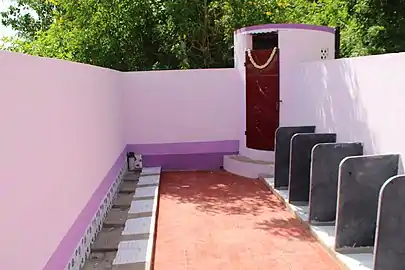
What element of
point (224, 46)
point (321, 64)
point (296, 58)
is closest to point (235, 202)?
point (321, 64)

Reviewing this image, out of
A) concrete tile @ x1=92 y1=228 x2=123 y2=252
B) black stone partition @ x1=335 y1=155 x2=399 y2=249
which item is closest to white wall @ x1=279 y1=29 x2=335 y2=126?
black stone partition @ x1=335 y1=155 x2=399 y2=249

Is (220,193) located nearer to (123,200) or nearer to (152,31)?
(123,200)

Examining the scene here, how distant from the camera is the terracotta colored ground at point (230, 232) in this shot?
4410mm

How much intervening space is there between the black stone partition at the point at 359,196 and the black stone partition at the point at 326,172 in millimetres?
744

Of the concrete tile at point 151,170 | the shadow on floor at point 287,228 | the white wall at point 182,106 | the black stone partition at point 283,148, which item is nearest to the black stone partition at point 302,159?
the shadow on floor at point 287,228

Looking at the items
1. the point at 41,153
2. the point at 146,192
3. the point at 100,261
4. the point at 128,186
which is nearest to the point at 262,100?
the point at 146,192

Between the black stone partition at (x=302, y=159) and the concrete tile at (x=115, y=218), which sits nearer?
the concrete tile at (x=115, y=218)

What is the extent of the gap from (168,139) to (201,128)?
0.71 m

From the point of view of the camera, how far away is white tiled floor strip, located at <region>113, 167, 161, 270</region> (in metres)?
4.42

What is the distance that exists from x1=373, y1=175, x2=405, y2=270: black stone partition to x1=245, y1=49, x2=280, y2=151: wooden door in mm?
4447

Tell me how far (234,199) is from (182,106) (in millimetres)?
2736

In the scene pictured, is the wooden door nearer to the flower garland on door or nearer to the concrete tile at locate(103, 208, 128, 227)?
the flower garland on door

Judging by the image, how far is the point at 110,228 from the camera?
5.51m

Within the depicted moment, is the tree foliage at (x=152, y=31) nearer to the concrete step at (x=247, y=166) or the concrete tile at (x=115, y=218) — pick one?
the concrete step at (x=247, y=166)
